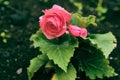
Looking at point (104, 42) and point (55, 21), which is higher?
point (55, 21)

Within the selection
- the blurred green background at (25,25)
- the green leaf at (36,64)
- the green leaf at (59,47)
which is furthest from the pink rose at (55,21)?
the blurred green background at (25,25)

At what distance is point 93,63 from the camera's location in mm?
3412

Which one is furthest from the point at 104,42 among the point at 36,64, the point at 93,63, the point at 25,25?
the point at 25,25

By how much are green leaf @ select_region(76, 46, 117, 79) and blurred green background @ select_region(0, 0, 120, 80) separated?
303 millimetres

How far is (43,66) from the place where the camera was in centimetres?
357

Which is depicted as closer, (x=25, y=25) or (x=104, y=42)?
(x=104, y=42)

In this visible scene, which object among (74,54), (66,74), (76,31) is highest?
(76,31)

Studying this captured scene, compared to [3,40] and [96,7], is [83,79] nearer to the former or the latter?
[3,40]

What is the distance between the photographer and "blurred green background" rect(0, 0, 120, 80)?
389cm

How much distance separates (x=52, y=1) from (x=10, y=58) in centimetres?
125

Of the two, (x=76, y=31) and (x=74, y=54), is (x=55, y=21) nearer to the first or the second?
(x=76, y=31)

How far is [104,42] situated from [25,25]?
148cm

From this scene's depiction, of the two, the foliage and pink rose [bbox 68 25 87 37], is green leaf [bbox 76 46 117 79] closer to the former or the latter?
the foliage

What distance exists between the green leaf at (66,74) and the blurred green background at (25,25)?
48 centimetres
